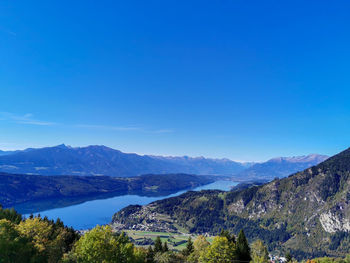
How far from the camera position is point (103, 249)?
125 ft

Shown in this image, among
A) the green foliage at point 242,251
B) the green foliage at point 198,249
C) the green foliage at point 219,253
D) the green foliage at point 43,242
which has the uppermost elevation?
the green foliage at point 43,242

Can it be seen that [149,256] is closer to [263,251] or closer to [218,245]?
[218,245]

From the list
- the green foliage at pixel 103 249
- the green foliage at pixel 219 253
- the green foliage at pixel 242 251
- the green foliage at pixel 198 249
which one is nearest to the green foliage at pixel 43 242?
the green foliage at pixel 103 249

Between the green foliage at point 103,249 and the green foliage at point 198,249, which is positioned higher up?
the green foliage at point 103,249

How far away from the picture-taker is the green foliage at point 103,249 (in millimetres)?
37562

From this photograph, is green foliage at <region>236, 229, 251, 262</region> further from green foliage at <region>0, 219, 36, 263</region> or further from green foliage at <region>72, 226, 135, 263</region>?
green foliage at <region>0, 219, 36, 263</region>

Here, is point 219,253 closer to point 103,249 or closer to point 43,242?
point 103,249

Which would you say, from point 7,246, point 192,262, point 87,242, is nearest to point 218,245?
point 192,262

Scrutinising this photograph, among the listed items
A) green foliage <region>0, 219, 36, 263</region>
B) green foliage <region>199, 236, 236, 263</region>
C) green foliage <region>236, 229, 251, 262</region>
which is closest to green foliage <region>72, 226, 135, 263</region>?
green foliage <region>0, 219, 36, 263</region>

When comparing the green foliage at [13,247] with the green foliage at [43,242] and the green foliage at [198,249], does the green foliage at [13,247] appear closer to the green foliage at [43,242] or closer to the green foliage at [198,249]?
the green foliage at [43,242]

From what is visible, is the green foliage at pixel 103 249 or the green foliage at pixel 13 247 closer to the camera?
the green foliage at pixel 13 247

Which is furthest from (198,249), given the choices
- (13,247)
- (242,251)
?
(13,247)

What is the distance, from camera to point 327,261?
93.6 metres

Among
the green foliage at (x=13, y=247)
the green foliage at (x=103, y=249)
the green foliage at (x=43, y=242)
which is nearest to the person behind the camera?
the green foliage at (x=13, y=247)
